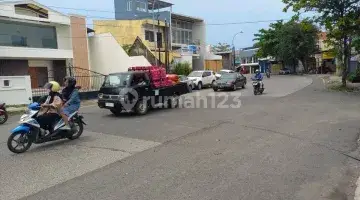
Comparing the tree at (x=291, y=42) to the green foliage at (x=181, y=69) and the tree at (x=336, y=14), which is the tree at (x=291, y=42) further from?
the tree at (x=336, y=14)

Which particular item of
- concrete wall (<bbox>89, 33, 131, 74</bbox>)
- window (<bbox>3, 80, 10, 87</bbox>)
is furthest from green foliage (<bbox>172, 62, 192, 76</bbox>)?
window (<bbox>3, 80, 10, 87</bbox>)

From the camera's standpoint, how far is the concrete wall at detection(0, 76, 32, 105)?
59.5 feet

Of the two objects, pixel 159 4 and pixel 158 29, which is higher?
pixel 159 4

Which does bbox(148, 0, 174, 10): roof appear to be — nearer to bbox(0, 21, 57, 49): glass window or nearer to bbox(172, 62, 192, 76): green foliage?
bbox(172, 62, 192, 76): green foliage

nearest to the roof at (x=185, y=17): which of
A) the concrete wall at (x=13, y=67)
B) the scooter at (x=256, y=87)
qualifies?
the concrete wall at (x=13, y=67)

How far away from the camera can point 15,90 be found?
61.1 feet

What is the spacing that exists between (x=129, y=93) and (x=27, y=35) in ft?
60.5

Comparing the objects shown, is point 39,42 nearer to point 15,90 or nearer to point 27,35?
point 27,35

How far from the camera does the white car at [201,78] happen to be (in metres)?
28.7

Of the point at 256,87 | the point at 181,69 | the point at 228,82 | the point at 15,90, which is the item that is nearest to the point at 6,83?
the point at 15,90

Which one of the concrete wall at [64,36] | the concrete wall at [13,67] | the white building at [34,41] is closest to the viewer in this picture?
the white building at [34,41]

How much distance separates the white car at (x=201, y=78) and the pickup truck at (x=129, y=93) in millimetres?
13629

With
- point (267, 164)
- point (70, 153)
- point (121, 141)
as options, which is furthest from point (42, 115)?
point (267, 164)

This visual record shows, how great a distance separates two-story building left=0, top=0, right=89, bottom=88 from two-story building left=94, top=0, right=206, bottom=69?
37.0ft
